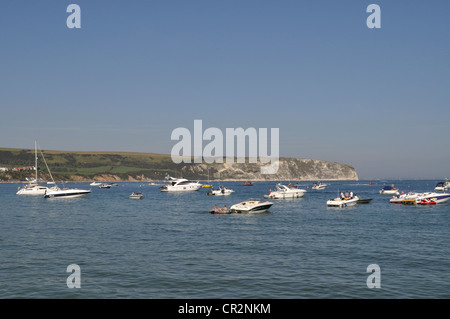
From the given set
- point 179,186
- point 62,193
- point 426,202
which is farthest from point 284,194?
point 179,186

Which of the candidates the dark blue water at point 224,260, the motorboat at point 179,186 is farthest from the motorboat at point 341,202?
the motorboat at point 179,186

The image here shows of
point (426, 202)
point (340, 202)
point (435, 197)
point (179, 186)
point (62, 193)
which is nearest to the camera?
point (340, 202)

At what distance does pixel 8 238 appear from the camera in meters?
44.7

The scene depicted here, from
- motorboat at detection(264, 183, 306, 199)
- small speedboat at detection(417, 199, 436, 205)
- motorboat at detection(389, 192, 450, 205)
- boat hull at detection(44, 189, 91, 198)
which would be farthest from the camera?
motorboat at detection(264, 183, 306, 199)

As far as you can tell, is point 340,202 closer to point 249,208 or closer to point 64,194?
point 249,208

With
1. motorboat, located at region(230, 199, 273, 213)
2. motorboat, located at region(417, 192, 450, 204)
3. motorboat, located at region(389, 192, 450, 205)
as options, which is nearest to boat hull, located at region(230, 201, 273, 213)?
motorboat, located at region(230, 199, 273, 213)

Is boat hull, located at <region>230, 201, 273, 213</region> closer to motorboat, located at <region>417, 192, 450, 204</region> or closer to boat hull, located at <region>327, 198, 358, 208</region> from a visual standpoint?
boat hull, located at <region>327, 198, 358, 208</region>

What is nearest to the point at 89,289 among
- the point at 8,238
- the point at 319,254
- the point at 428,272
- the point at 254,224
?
the point at 319,254

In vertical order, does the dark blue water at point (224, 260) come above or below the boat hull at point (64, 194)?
above

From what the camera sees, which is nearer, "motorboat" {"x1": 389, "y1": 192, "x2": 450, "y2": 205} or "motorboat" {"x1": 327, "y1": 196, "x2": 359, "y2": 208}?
"motorboat" {"x1": 327, "y1": 196, "x2": 359, "y2": 208}

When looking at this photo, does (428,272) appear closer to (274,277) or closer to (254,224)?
(274,277)

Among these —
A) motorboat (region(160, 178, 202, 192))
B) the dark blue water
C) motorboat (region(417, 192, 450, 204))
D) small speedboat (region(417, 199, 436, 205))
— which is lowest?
motorboat (region(160, 178, 202, 192))

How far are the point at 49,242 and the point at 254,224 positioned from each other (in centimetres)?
2886

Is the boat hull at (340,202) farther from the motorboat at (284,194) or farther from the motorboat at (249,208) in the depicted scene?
the motorboat at (284,194)
